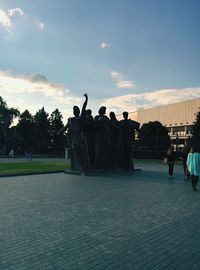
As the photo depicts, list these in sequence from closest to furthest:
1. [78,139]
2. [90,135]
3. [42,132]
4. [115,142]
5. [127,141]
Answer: [78,139] < [90,135] < [115,142] < [127,141] < [42,132]

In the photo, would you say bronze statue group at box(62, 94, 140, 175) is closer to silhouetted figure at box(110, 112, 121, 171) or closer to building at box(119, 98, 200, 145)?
silhouetted figure at box(110, 112, 121, 171)

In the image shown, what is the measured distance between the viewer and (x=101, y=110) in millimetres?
20172

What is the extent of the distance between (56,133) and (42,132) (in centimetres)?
360

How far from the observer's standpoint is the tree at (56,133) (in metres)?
68.9

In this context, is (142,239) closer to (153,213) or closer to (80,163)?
(153,213)

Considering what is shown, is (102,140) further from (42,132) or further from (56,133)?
(42,132)

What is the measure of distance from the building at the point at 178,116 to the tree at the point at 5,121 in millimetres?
50332

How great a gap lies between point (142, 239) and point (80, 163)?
42.9ft

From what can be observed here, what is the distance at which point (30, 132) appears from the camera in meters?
66.9

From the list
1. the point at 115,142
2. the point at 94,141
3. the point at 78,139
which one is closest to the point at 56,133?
the point at 115,142

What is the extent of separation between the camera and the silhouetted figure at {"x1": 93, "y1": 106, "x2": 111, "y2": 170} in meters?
19.5

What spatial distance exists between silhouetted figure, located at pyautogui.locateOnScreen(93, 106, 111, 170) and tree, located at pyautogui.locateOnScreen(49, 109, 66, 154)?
47796 millimetres

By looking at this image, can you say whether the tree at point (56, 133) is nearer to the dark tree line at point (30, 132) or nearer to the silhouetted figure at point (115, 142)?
the dark tree line at point (30, 132)

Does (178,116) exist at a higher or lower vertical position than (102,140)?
higher
